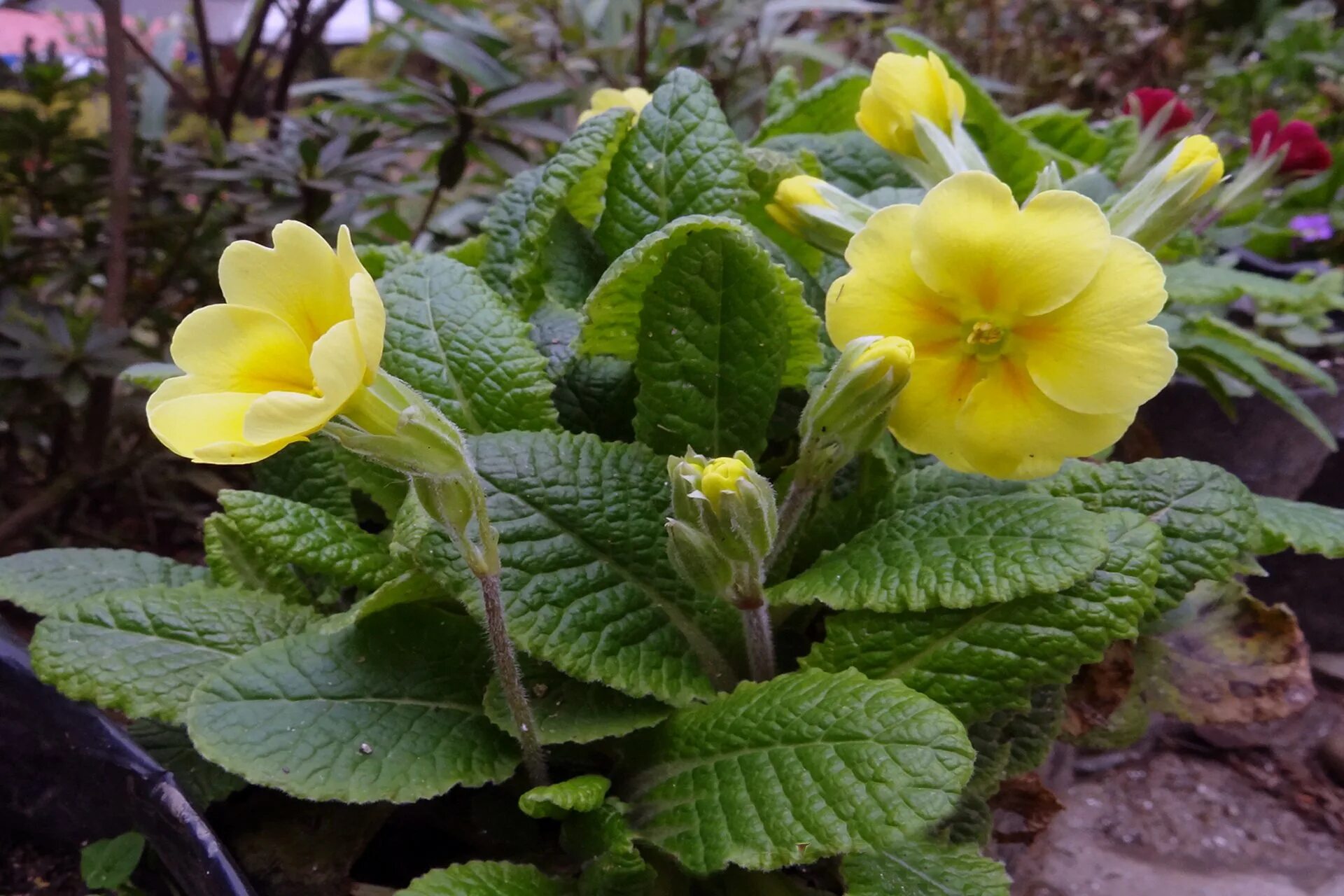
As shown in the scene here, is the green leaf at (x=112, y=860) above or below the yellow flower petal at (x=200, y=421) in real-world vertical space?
below

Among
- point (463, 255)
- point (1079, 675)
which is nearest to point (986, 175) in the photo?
point (1079, 675)

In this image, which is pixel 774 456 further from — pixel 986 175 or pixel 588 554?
pixel 986 175

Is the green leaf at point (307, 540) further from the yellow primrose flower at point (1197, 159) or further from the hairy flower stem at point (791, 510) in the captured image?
the yellow primrose flower at point (1197, 159)

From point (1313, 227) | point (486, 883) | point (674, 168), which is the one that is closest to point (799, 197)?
point (674, 168)

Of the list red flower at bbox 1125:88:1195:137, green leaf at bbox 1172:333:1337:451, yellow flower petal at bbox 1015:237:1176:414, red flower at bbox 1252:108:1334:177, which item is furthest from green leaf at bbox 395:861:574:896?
red flower at bbox 1252:108:1334:177

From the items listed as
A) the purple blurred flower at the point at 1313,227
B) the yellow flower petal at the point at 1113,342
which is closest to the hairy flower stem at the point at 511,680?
the yellow flower petal at the point at 1113,342

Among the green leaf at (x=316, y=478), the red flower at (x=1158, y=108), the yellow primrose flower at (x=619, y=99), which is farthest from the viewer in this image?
the red flower at (x=1158, y=108)

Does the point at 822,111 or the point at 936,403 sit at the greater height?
the point at 822,111

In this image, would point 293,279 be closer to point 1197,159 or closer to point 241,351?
point 241,351
